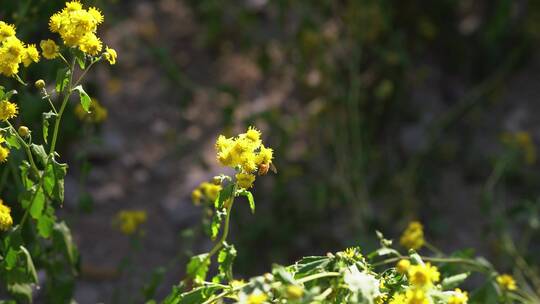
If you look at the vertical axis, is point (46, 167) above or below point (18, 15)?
below

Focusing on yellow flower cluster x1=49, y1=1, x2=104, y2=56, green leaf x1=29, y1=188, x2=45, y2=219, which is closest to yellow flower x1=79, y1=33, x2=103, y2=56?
yellow flower cluster x1=49, y1=1, x2=104, y2=56

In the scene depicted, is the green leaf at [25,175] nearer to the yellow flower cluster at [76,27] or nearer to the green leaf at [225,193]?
the yellow flower cluster at [76,27]

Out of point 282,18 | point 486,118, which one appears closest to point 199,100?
point 282,18

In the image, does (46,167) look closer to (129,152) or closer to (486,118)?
(129,152)

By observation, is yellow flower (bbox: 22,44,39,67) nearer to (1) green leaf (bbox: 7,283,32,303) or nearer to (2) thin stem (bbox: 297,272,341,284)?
(1) green leaf (bbox: 7,283,32,303)

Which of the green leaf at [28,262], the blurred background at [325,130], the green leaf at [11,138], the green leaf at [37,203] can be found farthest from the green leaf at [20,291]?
the blurred background at [325,130]

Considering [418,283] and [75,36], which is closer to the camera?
[418,283]

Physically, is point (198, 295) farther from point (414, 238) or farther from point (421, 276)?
point (414, 238)
